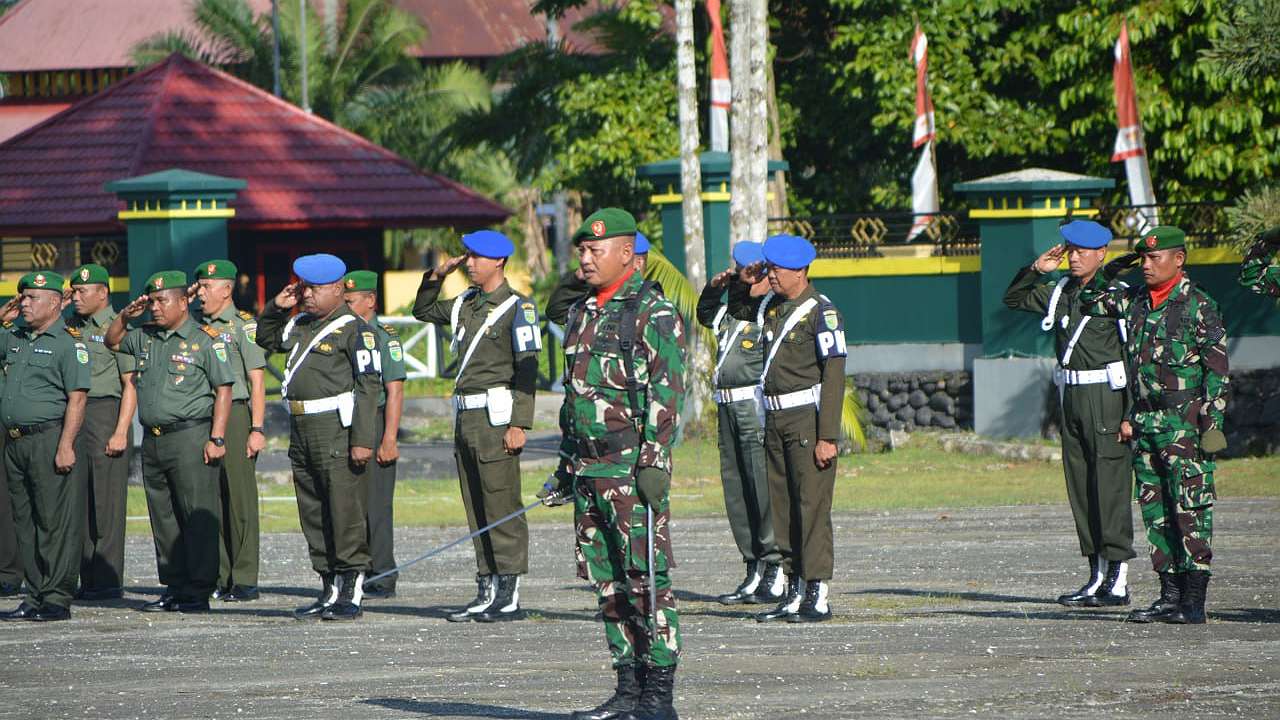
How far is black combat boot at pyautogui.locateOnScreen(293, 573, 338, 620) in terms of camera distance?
1148 centimetres

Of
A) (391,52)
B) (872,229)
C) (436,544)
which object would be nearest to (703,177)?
(872,229)

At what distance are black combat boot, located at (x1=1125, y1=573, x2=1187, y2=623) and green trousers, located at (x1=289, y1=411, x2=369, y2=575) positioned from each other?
4.47 metres

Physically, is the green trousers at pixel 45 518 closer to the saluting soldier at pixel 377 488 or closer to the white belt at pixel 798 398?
the saluting soldier at pixel 377 488

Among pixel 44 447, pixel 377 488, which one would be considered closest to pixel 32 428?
pixel 44 447

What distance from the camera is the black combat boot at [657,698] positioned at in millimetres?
8102

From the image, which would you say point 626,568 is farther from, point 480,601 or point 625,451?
point 480,601

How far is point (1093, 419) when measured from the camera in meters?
11.2

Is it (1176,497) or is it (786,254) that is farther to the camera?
(786,254)

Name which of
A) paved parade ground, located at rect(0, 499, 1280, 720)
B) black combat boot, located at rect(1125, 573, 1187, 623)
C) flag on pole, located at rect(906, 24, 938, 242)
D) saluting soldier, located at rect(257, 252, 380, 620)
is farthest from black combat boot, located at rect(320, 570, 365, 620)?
flag on pole, located at rect(906, 24, 938, 242)

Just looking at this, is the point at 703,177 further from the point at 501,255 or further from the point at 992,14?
the point at 501,255

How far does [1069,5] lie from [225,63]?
83.9 feet

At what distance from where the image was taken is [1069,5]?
79.2 feet

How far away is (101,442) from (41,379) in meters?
1.31

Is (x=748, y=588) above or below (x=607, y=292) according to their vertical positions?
below
